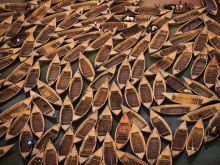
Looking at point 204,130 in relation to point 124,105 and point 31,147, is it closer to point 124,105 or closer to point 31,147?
point 124,105

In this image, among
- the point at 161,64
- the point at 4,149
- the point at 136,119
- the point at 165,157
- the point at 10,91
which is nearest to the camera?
the point at 165,157

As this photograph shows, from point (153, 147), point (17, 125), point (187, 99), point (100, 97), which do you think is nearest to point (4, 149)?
point (17, 125)


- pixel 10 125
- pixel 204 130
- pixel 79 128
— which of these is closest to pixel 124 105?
pixel 79 128

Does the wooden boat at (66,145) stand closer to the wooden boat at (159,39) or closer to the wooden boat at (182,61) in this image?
the wooden boat at (182,61)

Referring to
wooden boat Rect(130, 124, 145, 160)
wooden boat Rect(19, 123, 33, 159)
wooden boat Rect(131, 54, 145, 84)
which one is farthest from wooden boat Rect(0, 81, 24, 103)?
wooden boat Rect(130, 124, 145, 160)

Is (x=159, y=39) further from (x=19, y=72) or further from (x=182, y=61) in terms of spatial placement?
(x=19, y=72)

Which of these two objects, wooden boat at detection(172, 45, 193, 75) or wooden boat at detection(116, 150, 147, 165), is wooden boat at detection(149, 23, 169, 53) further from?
wooden boat at detection(116, 150, 147, 165)
